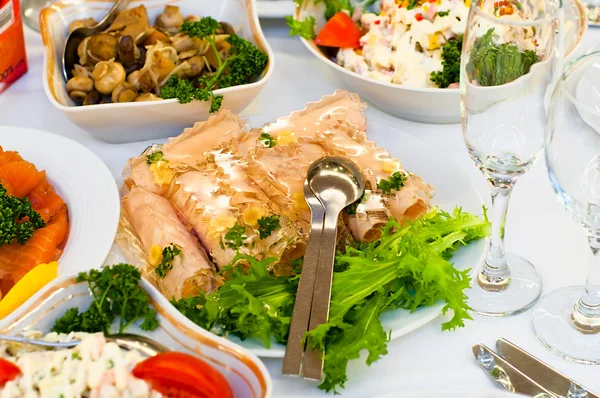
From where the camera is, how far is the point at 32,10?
2463 millimetres

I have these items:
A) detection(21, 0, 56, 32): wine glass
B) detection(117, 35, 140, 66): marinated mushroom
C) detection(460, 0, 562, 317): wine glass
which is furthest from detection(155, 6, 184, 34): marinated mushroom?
detection(460, 0, 562, 317): wine glass

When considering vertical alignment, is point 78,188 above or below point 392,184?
below

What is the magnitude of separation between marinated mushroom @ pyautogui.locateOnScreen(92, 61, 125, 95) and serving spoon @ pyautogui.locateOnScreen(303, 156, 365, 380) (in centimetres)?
66

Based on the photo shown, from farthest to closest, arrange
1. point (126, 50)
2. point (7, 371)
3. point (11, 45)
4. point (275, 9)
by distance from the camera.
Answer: point (275, 9) → point (11, 45) → point (126, 50) → point (7, 371)

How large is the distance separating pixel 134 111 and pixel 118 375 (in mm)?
916

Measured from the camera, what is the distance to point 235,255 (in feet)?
4.61

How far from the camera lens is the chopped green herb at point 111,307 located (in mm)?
1159

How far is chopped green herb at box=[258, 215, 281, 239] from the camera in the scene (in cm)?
142

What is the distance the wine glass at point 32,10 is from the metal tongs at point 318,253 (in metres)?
1.38

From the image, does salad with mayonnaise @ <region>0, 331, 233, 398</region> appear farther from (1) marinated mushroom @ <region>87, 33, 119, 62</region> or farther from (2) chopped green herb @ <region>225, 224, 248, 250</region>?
(1) marinated mushroom @ <region>87, 33, 119, 62</region>

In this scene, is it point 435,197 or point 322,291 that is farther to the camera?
point 435,197

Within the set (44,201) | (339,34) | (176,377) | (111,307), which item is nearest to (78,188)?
(44,201)

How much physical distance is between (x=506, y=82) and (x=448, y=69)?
0.72 metres

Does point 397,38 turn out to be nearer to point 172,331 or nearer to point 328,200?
point 328,200
